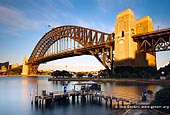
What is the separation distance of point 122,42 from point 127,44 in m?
2.59

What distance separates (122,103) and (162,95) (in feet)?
22.6

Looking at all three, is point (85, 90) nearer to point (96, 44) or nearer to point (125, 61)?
point (125, 61)

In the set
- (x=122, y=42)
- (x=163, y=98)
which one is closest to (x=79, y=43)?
(x=122, y=42)

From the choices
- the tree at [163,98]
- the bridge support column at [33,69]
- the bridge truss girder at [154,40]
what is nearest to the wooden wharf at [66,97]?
the tree at [163,98]

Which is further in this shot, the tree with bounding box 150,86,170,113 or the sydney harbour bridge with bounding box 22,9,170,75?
the sydney harbour bridge with bounding box 22,9,170,75

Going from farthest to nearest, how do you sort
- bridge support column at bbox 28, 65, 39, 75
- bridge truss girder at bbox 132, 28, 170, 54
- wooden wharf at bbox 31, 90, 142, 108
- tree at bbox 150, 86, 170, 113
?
bridge support column at bbox 28, 65, 39, 75 < bridge truss girder at bbox 132, 28, 170, 54 < wooden wharf at bbox 31, 90, 142, 108 < tree at bbox 150, 86, 170, 113

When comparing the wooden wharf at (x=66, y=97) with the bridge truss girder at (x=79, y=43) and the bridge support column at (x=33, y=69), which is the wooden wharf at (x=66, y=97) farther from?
the bridge support column at (x=33, y=69)

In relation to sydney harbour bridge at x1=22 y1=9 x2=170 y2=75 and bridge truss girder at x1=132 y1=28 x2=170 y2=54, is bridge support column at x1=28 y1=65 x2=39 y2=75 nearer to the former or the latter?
→ sydney harbour bridge at x1=22 y1=9 x2=170 y2=75

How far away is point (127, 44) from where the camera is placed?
228 feet

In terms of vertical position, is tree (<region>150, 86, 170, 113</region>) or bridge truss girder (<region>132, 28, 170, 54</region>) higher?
bridge truss girder (<region>132, 28, 170, 54</region>)

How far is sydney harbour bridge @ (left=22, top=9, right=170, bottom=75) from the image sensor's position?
221 feet

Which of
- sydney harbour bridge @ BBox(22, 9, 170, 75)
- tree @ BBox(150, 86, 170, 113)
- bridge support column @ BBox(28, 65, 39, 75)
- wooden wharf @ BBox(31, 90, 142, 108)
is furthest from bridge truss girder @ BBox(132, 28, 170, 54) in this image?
bridge support column @ BBox(28, 65, 39, 75)

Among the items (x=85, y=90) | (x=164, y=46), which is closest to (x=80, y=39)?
(x=164, y=46)

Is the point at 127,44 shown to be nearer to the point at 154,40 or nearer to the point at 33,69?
the point at 154,40
